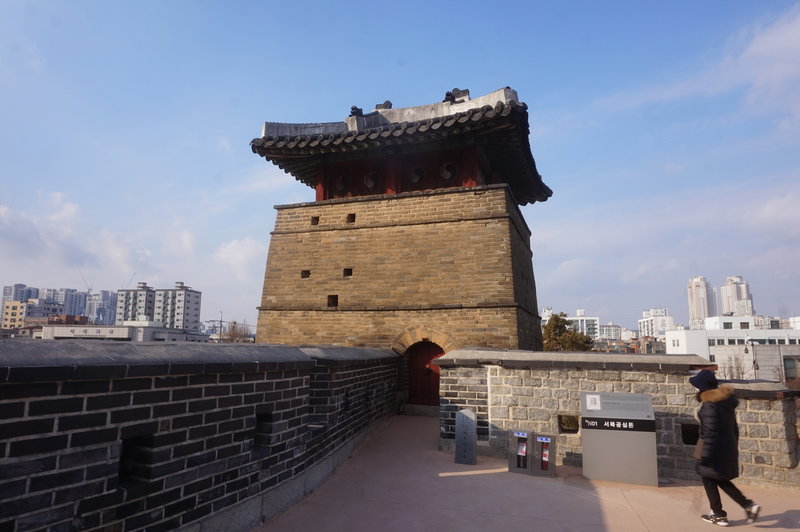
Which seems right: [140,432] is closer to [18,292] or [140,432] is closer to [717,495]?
[717,495]

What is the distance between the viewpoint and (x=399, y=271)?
11.7 meters

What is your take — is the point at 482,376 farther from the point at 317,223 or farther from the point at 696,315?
the point at 696,315

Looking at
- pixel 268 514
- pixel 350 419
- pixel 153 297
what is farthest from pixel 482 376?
pixel 153 297

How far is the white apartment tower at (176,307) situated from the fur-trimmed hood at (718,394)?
10778 cm

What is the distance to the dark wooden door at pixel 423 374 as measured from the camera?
11.4m

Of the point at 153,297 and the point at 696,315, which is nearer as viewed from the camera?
the point at 153,297

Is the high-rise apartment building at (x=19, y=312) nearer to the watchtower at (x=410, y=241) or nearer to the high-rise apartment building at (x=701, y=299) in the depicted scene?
the watchtower at (x=410, y=241)

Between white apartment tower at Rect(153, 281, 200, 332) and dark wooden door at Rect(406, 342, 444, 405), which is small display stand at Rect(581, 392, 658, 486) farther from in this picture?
white apartment tower at Rect(153, 281, 200, 332)

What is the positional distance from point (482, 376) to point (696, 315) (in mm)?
158811

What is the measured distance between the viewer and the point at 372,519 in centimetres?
464

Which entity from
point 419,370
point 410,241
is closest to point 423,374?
point 419,370

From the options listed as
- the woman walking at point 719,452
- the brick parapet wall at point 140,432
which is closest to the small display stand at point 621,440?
the woman walking at point 719,452

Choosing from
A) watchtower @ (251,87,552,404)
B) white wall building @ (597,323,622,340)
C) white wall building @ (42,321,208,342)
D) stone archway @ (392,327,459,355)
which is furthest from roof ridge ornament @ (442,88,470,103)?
white wall building @ (597,323,622,340)

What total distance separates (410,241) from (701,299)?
521 ft
